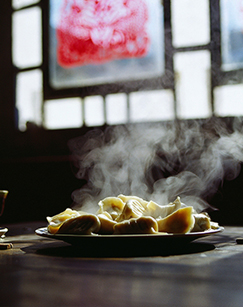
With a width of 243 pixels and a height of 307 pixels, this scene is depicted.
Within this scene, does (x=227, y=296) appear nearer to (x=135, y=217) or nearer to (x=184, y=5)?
(x=135, y=217)

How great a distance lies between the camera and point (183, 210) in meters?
0.79

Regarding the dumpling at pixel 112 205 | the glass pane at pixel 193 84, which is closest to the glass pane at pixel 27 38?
the glass pane at pixel 193 84

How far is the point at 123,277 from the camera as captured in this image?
22.6 inches

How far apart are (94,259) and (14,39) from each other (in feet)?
14.5

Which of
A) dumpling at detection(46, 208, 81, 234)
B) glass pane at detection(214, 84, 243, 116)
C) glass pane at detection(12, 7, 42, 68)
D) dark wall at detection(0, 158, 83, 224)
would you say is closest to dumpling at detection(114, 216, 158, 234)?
dumpling at detection(46, 208, 81, 234)

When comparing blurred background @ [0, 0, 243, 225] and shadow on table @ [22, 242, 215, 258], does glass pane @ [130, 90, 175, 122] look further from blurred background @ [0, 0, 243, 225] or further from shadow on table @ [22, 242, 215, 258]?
shadow on table @ [22, 242, 215, 258]

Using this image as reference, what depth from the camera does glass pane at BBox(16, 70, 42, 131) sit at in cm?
444

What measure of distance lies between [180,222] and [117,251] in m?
0.14

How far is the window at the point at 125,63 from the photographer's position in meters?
3.61

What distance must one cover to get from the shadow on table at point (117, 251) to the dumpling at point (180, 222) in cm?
4

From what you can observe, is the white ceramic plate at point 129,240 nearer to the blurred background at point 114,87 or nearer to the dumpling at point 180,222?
the dumpling at point 180,222

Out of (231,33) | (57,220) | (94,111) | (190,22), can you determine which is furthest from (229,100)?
(57,220)

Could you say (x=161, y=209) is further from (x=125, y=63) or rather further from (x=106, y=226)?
(x=125, y=63)

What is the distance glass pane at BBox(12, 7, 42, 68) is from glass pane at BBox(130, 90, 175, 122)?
1.31 meters
